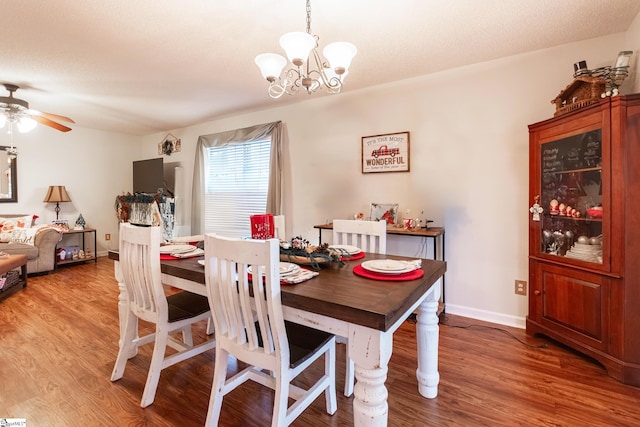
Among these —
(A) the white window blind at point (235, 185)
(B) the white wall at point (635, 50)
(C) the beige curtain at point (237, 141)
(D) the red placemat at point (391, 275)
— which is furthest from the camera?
(A) the white window blind at point (235, 185)

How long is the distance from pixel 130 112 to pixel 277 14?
3191 mm

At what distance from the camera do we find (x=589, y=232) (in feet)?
6.63

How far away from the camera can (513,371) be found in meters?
1.91

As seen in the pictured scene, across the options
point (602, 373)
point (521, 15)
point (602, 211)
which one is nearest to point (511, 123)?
point (521, 15)

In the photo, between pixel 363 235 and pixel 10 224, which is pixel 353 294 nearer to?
pixel 363 235

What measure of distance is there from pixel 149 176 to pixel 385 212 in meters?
3.97

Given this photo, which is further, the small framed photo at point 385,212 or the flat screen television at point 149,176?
the flat screen television at point 149,176

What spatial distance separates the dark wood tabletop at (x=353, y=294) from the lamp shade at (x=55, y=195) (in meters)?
4.59

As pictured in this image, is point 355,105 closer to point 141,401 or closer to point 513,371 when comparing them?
point 513,371

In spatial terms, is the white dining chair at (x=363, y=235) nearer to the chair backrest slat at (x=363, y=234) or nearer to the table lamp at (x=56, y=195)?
the chair backrest slat at (x=363, y=234)

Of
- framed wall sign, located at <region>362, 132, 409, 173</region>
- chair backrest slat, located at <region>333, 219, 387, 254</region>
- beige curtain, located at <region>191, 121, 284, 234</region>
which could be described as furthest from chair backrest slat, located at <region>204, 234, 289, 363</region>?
beige curtain, located at <region>191, 121, 284, 234</region>

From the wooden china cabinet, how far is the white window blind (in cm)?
299

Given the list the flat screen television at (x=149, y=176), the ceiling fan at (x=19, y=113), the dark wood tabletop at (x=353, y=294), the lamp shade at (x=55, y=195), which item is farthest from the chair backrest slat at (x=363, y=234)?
the lamp shade at (x=55, y=195)

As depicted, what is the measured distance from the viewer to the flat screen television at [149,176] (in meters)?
4.81
